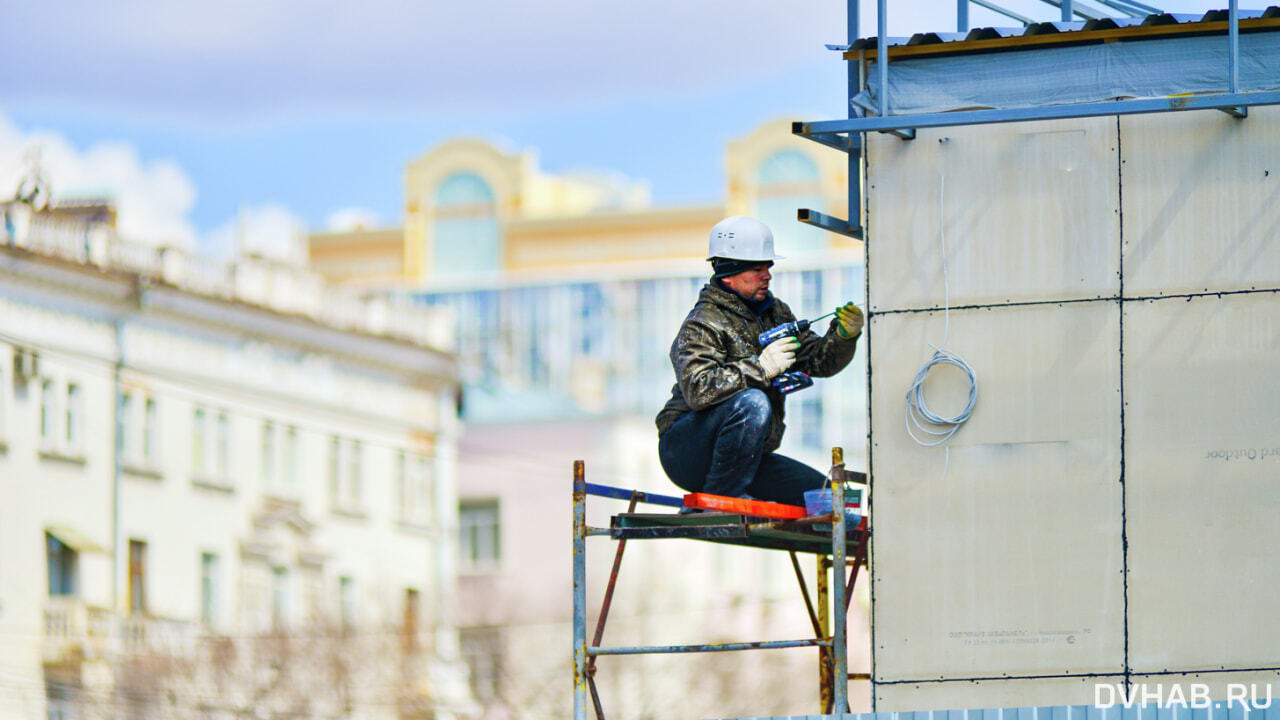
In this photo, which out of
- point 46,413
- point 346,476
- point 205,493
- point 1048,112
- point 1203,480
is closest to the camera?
point 1203,480

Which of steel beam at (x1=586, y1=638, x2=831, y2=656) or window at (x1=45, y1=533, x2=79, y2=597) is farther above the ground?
steel beam at (x1=586, y1=638, x2=831, y2=656)

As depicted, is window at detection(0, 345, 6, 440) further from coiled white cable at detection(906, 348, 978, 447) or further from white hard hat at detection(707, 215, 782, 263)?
coiled white cable at detection(906, 348, 978, 447)

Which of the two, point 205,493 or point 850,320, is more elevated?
point 850,320

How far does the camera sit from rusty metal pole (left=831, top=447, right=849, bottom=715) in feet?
51.6

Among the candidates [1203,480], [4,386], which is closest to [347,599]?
[4,386]

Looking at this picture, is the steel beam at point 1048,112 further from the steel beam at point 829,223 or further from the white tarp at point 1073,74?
the steel beam at point 829,223

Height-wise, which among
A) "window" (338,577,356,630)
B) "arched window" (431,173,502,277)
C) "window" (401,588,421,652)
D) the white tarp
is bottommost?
"window" (401,588,421,652)

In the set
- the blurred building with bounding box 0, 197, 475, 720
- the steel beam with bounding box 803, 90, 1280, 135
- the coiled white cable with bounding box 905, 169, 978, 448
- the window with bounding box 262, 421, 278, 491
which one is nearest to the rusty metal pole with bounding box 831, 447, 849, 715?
the coiled white cable with bounding box 905, 169, 978, 448

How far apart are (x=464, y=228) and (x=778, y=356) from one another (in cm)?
12428

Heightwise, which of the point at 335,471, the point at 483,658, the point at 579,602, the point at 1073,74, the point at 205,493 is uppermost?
the point at 1073,74

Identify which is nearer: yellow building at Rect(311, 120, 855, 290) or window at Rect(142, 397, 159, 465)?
window at Rect(142, 397, 159, 465)

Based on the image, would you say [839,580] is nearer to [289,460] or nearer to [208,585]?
[208,585]

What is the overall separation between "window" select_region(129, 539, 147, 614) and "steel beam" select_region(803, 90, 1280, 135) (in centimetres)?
4527

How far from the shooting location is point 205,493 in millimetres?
63219
